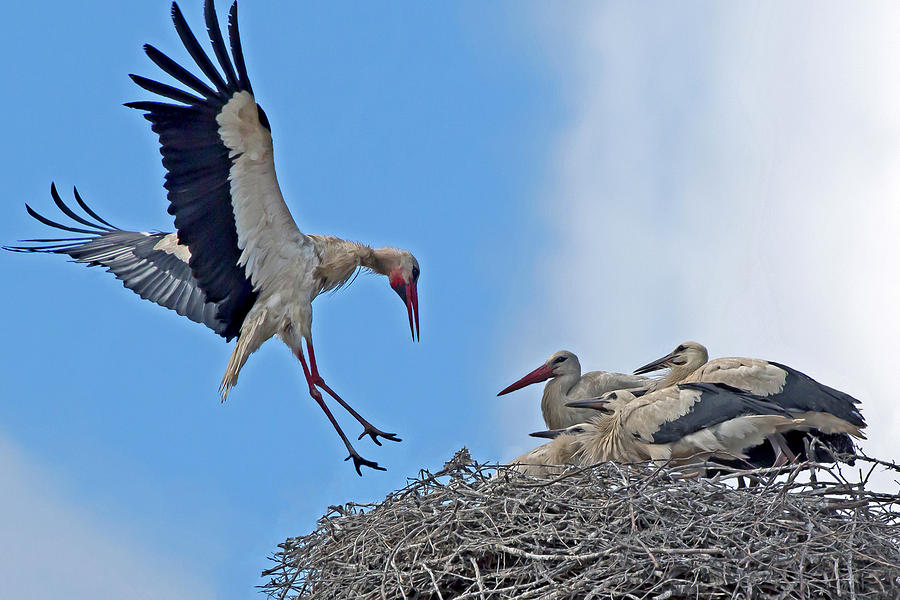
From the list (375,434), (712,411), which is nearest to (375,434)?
(375,434)

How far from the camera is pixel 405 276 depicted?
5.92 metres

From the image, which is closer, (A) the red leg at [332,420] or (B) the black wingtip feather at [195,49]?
(B) the black wingtip feather at [195,49]

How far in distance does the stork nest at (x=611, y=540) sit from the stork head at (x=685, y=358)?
6.16ft

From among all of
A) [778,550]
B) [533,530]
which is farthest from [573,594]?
[778,550]

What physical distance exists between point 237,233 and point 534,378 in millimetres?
2165

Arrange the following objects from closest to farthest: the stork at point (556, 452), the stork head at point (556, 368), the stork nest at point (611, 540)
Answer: the stork nest at point (611, 540), the stork at point (556, 452), the stork head at point (556, 368)

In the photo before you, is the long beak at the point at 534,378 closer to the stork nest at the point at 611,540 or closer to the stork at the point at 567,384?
the stork at the point at 567,384

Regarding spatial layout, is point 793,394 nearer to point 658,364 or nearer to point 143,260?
point 658,364

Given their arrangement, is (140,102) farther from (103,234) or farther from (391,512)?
(103,234)

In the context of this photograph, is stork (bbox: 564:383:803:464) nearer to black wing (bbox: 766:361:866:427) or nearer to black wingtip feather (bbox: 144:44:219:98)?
black wing (bbox: 766:361:866:427)

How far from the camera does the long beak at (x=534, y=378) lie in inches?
261

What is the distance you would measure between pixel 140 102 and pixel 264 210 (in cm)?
84

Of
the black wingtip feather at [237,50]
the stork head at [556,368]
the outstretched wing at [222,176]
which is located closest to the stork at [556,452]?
the stork head at [556,368]

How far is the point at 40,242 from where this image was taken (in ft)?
22.8
